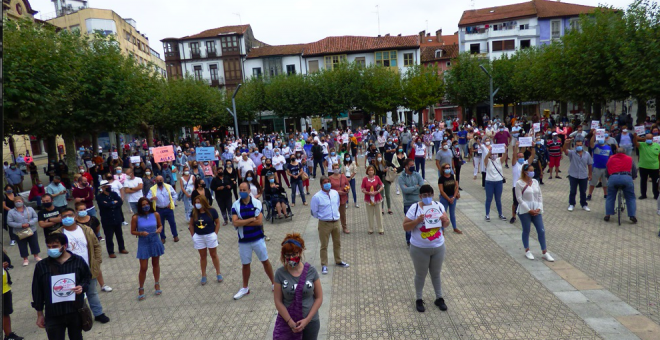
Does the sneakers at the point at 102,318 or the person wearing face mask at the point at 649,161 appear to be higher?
the person wearing face mask at the point at 649,161

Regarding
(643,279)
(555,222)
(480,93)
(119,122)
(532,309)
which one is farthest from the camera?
(480,93)

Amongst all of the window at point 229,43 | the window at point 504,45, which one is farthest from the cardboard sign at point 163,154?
the window at point 504,45

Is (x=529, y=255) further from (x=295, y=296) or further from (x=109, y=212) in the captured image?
(x=109, y=212)

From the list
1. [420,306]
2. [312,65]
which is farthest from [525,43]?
[420,306]

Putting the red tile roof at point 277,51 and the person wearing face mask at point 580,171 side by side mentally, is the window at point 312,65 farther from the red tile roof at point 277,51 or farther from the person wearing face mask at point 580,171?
the person wearing face mask at point 580,171

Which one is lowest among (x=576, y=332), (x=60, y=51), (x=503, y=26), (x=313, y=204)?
(x=576, y=332)

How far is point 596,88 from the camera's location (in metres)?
22.2

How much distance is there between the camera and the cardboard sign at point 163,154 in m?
15.9

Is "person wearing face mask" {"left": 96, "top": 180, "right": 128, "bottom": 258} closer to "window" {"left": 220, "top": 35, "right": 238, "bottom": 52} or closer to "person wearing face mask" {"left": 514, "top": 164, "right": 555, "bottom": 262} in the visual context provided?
"person wearing face mask" {"left": 514, "top": 164, "right": 555, "bottom": 262}

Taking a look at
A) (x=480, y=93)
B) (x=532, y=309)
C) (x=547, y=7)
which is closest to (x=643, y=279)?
(x=532, y=309)

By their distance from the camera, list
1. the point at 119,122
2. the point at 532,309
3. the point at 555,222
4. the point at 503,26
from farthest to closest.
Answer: the point at 503,26
the point at 119,122
the point at 555,222
the point at 532,309

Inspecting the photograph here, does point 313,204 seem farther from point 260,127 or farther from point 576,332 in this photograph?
point 260,127

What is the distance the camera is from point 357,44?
5219cm

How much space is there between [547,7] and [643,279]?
57.7 m
